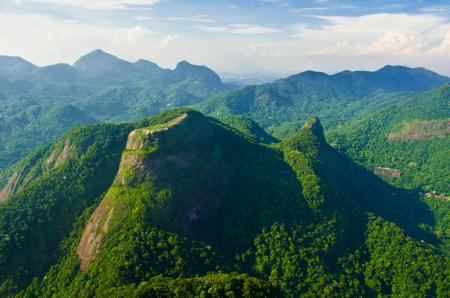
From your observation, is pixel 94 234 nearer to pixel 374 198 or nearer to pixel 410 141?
pixel 374 198

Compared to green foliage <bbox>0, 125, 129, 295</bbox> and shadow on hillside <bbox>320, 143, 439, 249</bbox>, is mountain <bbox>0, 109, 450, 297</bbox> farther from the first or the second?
shadow on hillside <bbox>320, 143, 439, 249</bbox>

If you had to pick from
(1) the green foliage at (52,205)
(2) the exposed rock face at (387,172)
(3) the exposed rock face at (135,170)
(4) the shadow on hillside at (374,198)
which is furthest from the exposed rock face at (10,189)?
(2) the exposed rock face at (387,172)

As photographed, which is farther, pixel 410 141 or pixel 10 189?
pixel 410 141

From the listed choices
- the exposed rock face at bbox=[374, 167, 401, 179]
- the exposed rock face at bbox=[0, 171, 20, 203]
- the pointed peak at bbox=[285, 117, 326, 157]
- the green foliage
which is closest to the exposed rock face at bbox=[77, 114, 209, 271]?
the green foliage

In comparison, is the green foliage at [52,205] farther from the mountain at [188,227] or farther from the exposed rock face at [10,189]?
the exposed rock face at [10,189]

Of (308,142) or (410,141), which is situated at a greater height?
(308,142)

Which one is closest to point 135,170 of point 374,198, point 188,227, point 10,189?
point 188,227

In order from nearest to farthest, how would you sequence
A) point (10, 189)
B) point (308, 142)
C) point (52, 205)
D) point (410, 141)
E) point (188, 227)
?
1. point (188, 227)
2. point (52, 205)
3. point (10, 189)
4. point (308, 142)
5. point (410, 141)
